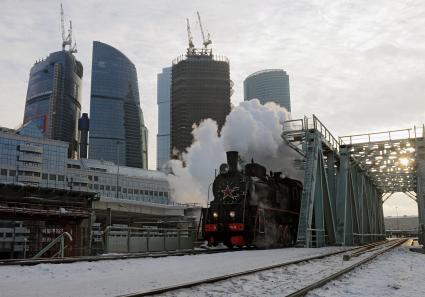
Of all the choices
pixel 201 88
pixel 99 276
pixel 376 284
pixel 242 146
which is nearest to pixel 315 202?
pixel 242 146

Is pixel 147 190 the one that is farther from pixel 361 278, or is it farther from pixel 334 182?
pixel 361 278

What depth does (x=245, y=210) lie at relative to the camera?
25719 millimetres

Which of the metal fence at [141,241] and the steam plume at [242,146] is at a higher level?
the steam plume at [242,146]

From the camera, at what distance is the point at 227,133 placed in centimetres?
3166

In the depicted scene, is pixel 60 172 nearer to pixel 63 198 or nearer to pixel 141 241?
pixel 63 198

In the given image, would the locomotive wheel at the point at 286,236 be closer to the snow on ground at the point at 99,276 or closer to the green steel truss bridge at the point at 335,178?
the green steel truss bridge at the point at 335,178

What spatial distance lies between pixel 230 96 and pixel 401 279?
18643 cm

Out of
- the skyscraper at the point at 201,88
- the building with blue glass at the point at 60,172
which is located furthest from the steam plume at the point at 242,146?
the skyscraper at the point at 201,88

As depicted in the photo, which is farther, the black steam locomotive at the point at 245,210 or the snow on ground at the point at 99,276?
the black steam locomotive at the point at 245,210

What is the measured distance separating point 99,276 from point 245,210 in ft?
49.5

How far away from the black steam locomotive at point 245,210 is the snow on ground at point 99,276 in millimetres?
10173

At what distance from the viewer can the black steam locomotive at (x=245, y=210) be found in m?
25.4

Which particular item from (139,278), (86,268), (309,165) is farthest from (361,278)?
(309,165)

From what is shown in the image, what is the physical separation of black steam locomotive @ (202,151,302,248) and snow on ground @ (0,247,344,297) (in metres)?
10.2
